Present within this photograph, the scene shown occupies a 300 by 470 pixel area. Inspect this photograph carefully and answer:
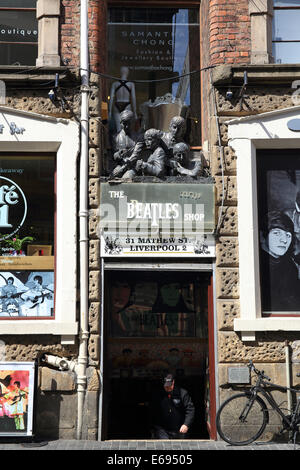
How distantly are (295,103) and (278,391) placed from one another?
454 cm

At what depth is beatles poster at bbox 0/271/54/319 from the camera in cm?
914

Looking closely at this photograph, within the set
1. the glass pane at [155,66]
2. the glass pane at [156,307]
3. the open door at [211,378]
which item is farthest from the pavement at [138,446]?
the glass pane at [155,66]

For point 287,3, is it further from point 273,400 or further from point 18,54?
point 273,400

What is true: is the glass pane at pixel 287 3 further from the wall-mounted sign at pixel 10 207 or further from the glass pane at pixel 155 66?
the wall-mounted sign at pixel 10 207

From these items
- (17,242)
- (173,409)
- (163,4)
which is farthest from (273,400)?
(163,4)

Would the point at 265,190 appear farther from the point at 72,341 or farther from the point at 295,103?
the point at 72,341

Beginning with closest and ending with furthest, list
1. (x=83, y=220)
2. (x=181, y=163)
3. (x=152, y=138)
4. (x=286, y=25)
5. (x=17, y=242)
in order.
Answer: (x=83, y=220), (x=17, y=242), (x=152, y=138), (x=181, y=163), (x=286, y=25)

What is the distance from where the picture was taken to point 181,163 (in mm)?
9547

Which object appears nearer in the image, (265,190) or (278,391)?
(278,391)

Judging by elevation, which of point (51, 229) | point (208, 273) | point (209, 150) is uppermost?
point (209, 150)

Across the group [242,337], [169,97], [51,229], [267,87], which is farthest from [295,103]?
[51,229]

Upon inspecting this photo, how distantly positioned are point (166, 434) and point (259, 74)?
584 centimetres

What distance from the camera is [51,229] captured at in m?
9.31

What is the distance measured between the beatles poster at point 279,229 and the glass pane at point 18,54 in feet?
13.7
